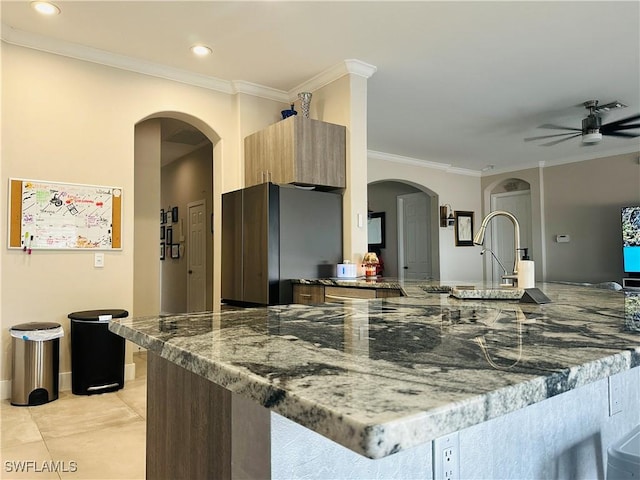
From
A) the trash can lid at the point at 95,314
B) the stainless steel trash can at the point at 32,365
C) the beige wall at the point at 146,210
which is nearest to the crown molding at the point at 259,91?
the beige wall at the point at 146,210

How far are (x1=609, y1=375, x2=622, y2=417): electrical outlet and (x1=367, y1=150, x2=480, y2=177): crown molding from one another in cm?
585

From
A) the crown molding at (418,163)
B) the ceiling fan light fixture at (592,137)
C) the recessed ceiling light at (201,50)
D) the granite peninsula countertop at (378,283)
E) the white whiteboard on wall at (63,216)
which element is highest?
the recessed ceiling light at (201,50)

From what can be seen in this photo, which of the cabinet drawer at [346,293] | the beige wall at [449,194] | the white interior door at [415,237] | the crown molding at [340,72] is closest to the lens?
the cabinet drawer at [346,293]

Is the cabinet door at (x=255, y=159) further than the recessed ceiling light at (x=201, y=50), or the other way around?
the cabinet door at (x=255, y=159)

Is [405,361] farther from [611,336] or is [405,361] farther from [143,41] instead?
[143,41]

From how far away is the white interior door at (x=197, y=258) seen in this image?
22.0ft

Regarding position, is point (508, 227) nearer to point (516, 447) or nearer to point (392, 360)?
point (516, 447)

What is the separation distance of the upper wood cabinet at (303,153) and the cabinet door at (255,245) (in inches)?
11.0

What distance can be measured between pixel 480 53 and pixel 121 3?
8.85ft

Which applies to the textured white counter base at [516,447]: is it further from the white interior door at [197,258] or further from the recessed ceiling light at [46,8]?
Result: the white interior door at [197,258]

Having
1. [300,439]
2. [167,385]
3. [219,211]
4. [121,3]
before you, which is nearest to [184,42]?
[121,3]

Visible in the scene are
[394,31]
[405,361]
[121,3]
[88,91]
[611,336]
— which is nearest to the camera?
[405,361]

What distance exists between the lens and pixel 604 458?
137 centimetres

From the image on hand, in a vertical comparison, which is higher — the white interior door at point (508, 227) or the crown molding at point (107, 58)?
the crown molding at point (107, 58)
